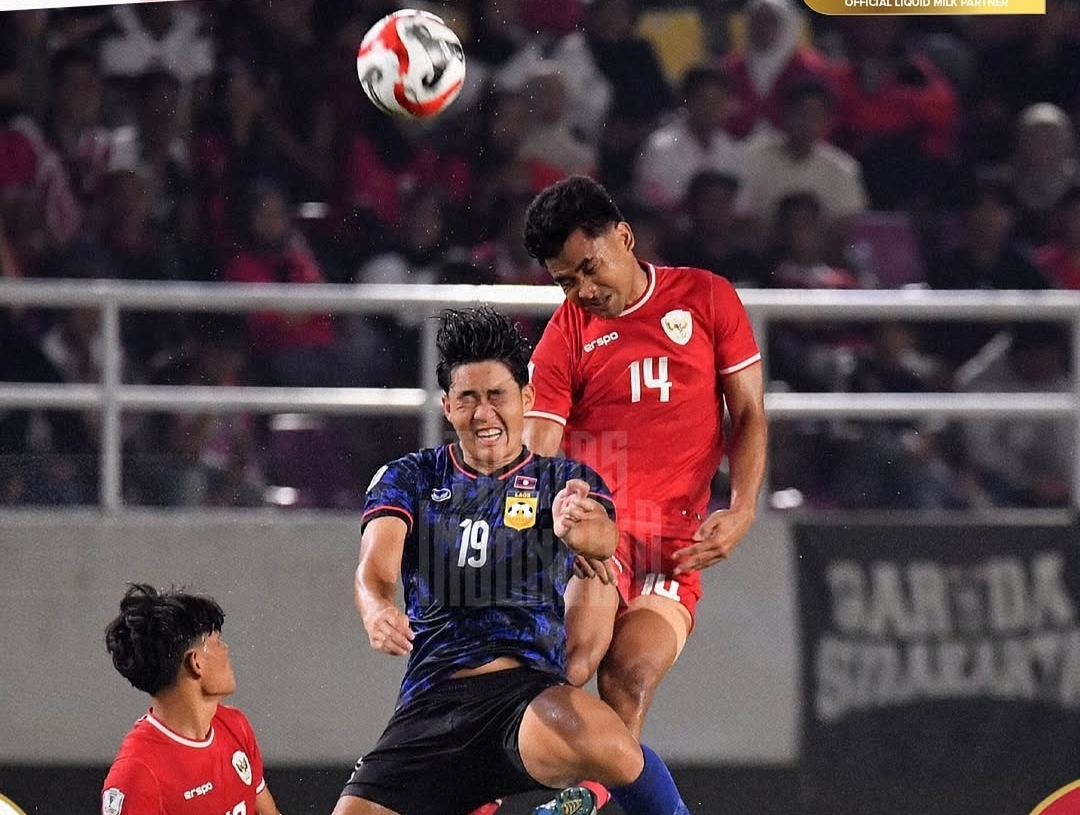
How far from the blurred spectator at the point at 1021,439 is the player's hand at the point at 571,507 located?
10.8 feet

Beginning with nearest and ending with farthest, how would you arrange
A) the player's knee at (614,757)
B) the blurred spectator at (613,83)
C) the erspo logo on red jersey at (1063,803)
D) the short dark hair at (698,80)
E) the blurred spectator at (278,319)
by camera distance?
the player's knee at (614,757) < the erspo logo on red jersey at (1063,803) < the blurred spectator at (278,319) < the short dark hair at (698,80) < the blurred spectator at (613,83)

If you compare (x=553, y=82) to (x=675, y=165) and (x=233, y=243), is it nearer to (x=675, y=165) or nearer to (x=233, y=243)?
(x=675, y=165)

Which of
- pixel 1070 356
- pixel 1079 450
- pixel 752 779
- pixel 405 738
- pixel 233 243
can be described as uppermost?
pixel 233 243

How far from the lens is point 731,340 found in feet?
15.0

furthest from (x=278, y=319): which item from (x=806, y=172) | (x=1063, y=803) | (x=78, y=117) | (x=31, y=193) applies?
(x=1063, y=803)

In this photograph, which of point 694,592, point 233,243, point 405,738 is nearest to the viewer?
point 405,738

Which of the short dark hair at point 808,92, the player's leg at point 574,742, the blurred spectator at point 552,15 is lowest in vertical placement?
the player's leg at point 574,742

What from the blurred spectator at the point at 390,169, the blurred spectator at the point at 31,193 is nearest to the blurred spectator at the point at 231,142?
the blurred spectator at the point at 390,169

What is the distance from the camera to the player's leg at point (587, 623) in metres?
4.27

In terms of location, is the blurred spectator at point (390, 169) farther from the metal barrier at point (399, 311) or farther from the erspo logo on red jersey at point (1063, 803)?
the erspo logo on red jersey at point (1063, 803)

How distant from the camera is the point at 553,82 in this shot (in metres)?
7.33

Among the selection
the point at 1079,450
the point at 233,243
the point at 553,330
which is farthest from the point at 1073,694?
the point at 233,243

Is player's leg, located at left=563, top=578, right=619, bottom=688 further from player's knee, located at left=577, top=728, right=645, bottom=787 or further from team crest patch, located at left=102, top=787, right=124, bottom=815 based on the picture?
team crest patch, located at left=102, top=787, right=124, bottom=815

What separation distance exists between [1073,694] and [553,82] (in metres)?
3.17
